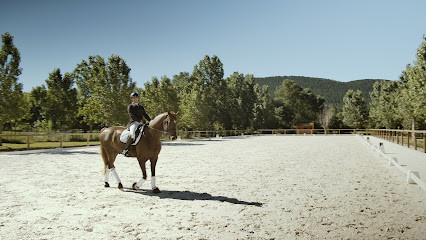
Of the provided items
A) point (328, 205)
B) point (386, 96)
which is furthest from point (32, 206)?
point (386, 96)

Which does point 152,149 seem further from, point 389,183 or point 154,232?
point 389,183

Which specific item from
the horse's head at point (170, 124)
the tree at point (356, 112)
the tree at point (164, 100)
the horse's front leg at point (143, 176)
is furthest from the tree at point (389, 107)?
the horse's front leg at point (143, 176)

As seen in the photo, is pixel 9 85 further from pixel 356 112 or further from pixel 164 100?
pixel 356 112

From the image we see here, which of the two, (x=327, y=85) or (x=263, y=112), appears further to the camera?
(x=327, y=85)

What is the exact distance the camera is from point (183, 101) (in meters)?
52.2

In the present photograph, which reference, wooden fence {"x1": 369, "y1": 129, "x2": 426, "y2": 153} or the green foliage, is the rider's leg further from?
the green foliage

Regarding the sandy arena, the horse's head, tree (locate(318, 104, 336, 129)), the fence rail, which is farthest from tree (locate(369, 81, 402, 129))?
the horse's head

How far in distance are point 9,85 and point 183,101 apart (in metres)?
31.5

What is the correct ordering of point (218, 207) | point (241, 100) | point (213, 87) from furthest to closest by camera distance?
point (241, 100), point (213, 87), point (218, 207)

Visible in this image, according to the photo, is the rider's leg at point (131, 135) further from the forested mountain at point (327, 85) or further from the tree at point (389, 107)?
the forested mountain at point (327, 85)

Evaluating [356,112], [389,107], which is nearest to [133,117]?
[389,107]

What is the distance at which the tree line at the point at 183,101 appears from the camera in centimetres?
2727

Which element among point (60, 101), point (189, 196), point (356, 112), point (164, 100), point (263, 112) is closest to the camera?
point (189, 196)

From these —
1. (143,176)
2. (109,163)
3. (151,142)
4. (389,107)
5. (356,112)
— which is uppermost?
(389,107)
